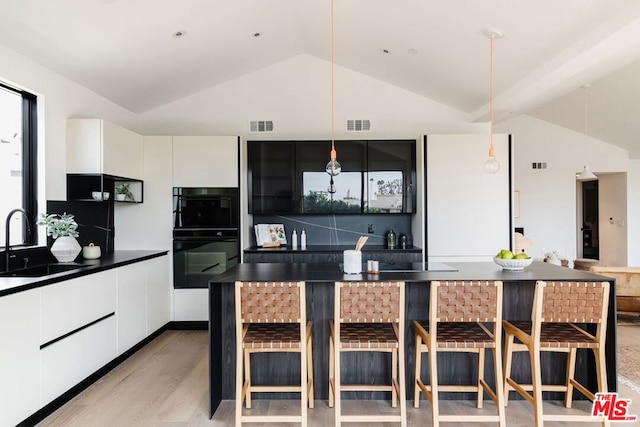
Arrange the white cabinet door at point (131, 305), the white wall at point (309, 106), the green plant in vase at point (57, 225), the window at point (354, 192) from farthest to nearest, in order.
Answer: the white wall at point (309, 106) → the window at point (354, 192) → the white cabinet door at point (131, 305) → the green plant in vase at point (57, 225)

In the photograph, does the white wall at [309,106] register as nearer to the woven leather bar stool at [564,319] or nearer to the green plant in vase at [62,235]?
the green plant in vase at [62,235]

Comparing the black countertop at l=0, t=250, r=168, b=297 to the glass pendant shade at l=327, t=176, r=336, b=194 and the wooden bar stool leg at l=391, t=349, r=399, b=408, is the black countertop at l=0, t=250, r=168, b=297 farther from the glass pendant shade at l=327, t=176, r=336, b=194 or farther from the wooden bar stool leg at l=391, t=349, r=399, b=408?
the wooden bar stool leg at l=391, t=349, r=399, b=408

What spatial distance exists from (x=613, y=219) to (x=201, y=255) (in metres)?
7.63

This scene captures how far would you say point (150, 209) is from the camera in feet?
15.3

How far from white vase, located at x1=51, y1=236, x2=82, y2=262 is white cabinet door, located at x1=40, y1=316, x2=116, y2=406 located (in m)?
0.65

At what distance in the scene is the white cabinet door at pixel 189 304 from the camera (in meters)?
4.71

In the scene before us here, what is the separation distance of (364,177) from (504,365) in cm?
273

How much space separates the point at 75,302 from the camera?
2943mm

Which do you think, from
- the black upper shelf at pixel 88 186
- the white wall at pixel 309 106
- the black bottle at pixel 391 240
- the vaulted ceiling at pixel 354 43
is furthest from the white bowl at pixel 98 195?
the black bottle at pixel 391 240

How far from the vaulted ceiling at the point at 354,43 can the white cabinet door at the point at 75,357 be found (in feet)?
7.42

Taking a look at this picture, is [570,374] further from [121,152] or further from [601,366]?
[121,152]

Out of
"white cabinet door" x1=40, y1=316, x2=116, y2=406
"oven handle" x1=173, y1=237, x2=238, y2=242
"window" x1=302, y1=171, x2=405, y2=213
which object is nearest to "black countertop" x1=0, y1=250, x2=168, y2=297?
"oven handle" x1=173, y1=237, x2=238, y2=242

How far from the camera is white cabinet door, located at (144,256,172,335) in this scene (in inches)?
165

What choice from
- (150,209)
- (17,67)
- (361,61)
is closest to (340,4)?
(361,61)
